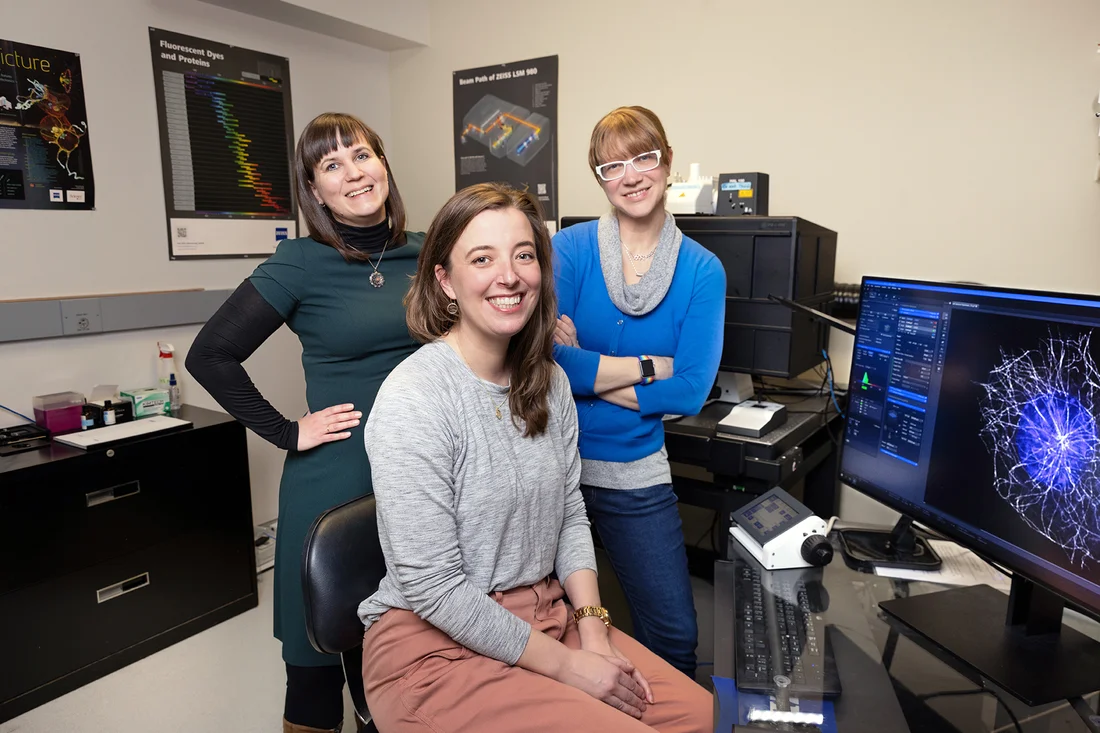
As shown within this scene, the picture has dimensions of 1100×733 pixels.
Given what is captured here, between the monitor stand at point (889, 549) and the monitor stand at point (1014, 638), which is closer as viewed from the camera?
the monitor stand at point (1014, 638)

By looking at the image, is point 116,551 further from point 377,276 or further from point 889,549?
point 889,549

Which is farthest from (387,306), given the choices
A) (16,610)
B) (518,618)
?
(16,610)

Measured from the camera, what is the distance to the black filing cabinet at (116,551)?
6.63 ft

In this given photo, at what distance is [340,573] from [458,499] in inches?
9.8

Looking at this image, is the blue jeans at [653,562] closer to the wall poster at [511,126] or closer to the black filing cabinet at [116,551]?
the black filing cabinet at [116,551]

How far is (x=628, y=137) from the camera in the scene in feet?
4.89

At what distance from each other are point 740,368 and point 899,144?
2.97ft

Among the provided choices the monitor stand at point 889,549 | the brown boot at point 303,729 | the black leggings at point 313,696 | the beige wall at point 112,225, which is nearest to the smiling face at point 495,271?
the monitor stand at point 889,549

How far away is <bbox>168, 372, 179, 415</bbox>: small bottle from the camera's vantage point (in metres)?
2.62

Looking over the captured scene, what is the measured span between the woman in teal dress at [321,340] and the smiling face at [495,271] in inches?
17.2

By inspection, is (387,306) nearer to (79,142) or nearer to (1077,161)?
(79,142)

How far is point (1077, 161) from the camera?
2020mm

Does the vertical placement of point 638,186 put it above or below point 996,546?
above

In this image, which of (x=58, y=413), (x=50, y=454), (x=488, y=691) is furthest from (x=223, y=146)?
(x=488, y=691)
